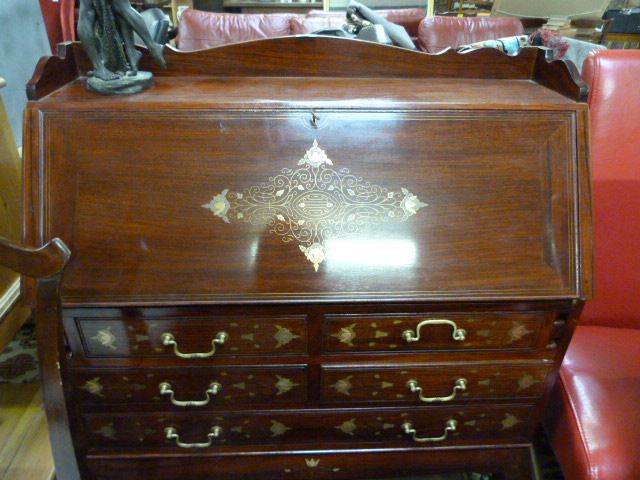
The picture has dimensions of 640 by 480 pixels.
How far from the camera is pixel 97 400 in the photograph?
3.35 feet

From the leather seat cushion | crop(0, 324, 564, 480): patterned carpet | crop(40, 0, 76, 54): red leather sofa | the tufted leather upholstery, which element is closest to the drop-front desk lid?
the leather seat cushion

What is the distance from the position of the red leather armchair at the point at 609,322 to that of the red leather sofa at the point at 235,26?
2.29 meters

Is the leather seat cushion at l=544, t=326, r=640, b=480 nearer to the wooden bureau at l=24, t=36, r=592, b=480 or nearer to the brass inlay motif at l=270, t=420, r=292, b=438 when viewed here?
the wooden bureau at l=24, t=36, r=592, b=480

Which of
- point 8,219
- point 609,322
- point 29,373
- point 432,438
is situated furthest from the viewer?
point 29,373

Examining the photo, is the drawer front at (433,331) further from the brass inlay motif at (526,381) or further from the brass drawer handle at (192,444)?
the brass drawer handle at (192,444)

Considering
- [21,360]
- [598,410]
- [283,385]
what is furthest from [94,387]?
[598,410]

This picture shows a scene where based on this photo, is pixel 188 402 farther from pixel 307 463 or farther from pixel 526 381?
pixel 526 381

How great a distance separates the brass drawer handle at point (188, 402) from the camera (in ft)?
3.28

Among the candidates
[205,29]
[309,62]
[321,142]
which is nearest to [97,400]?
[321,142]

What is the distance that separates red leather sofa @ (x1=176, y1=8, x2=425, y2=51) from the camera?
3105mm

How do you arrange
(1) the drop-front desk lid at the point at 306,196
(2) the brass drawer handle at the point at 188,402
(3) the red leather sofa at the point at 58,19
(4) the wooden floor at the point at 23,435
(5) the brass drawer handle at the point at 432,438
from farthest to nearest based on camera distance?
(3) the red leather sofa at the point at 58,19
(4) the wooden floor at the point at 23,435
(5) the brass drawer handle at the point at 432,438
(2) the brass drawer handle at the point at 188,402
(1) the drop-front desk lid at the point at 306,196

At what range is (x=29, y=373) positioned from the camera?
5.37 ft

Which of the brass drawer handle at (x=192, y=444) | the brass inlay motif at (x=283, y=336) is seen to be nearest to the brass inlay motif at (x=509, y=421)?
the brass inlay motif at (x=283, y=336)

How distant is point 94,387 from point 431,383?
2.53ft
